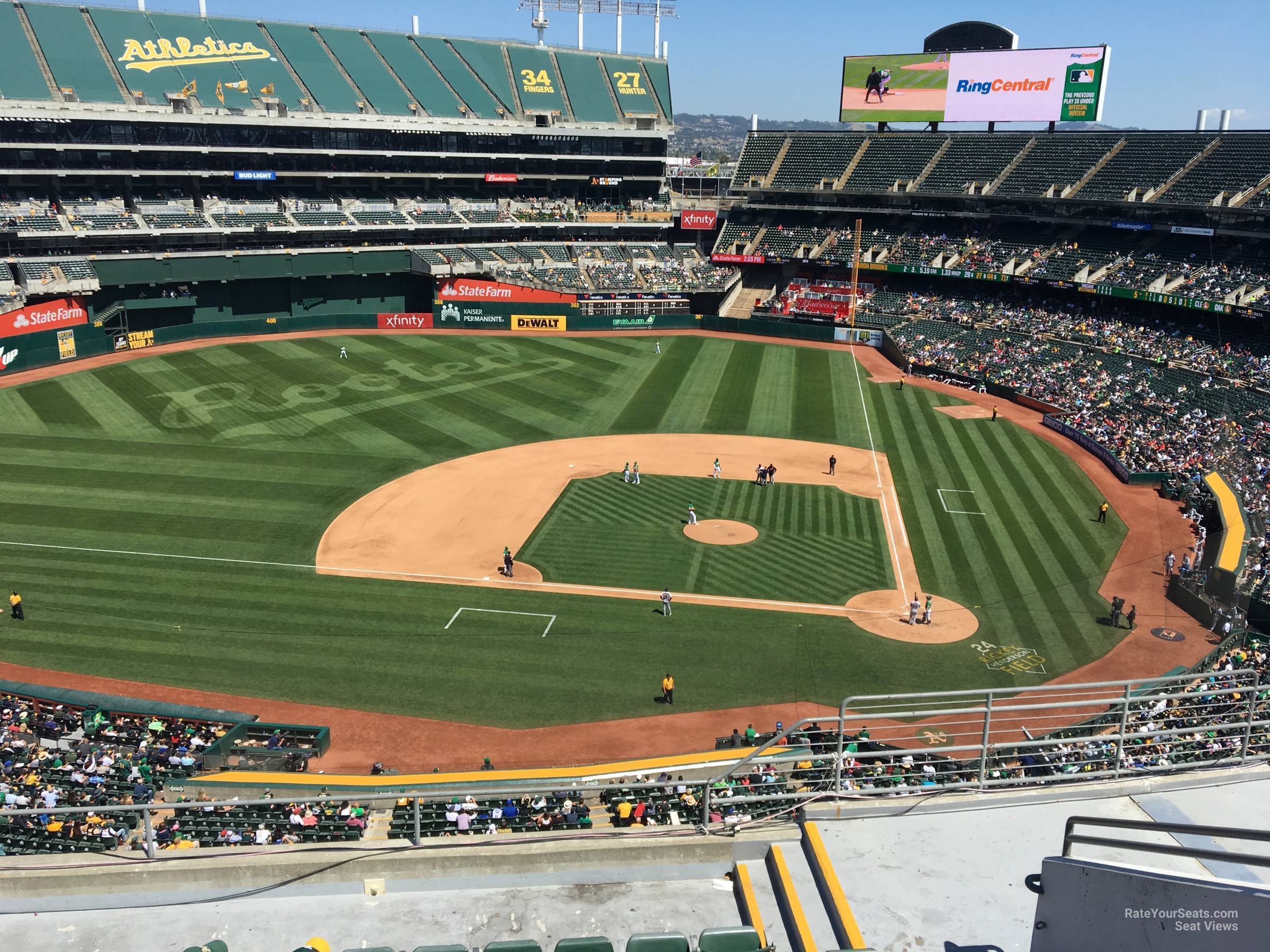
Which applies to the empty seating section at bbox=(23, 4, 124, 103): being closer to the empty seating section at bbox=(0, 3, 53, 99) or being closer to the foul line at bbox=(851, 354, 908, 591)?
the empty seating section at bbox=(0, 3, 53, 99)

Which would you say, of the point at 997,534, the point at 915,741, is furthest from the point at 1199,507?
the point at 915,741

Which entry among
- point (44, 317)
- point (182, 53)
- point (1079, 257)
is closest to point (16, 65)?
point (182, 53)

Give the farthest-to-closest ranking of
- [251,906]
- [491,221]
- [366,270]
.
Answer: [491,221], [366,270], [251,906]

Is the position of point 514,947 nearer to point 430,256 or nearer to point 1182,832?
point 1182,832

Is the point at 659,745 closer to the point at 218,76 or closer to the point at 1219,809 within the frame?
the point at 1219,809

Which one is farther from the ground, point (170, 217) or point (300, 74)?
point (300, 74)

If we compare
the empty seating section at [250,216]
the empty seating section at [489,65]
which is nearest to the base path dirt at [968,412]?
the empty seating section at [489,65]
